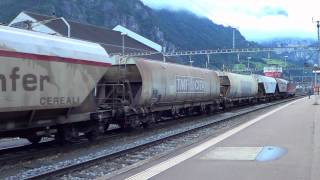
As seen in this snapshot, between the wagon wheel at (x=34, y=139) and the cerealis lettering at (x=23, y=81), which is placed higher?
the cerealis lettering at (x=23, y=81)

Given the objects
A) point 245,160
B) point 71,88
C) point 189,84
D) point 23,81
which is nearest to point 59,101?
point 71,88

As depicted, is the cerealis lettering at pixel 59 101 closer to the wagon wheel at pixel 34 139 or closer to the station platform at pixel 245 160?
the wagon wheel at pixel 34 139

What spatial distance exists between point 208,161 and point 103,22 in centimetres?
16157

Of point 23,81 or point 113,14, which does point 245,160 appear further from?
point 113,14

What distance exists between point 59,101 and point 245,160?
16.5ft

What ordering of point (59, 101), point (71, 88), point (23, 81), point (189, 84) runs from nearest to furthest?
point (23, 81)
point (59, 101)
point (71, 88)
point (189, 84)

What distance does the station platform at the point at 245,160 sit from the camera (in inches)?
405

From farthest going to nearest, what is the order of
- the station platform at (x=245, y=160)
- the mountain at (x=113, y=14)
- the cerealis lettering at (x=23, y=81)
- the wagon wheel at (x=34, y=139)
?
1. the mountain at (x=113, y=14)
2. the wagon wheel at (x=34, y=139)
3. the cerealis lettering at (x=23, y=81)
4. the station platform at (x=245, y=160)

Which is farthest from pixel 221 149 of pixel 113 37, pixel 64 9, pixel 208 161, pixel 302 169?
pixel 64 9

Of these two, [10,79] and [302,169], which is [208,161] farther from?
[10,79]

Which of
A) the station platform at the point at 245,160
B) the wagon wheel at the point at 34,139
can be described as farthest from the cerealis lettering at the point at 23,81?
the station platform at the point at 245,160

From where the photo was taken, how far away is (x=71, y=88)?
14453mm

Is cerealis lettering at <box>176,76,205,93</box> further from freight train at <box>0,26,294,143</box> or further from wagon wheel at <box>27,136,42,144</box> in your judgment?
wagon wheel at <box>27,136,42,144</box>

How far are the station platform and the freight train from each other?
3.26m
